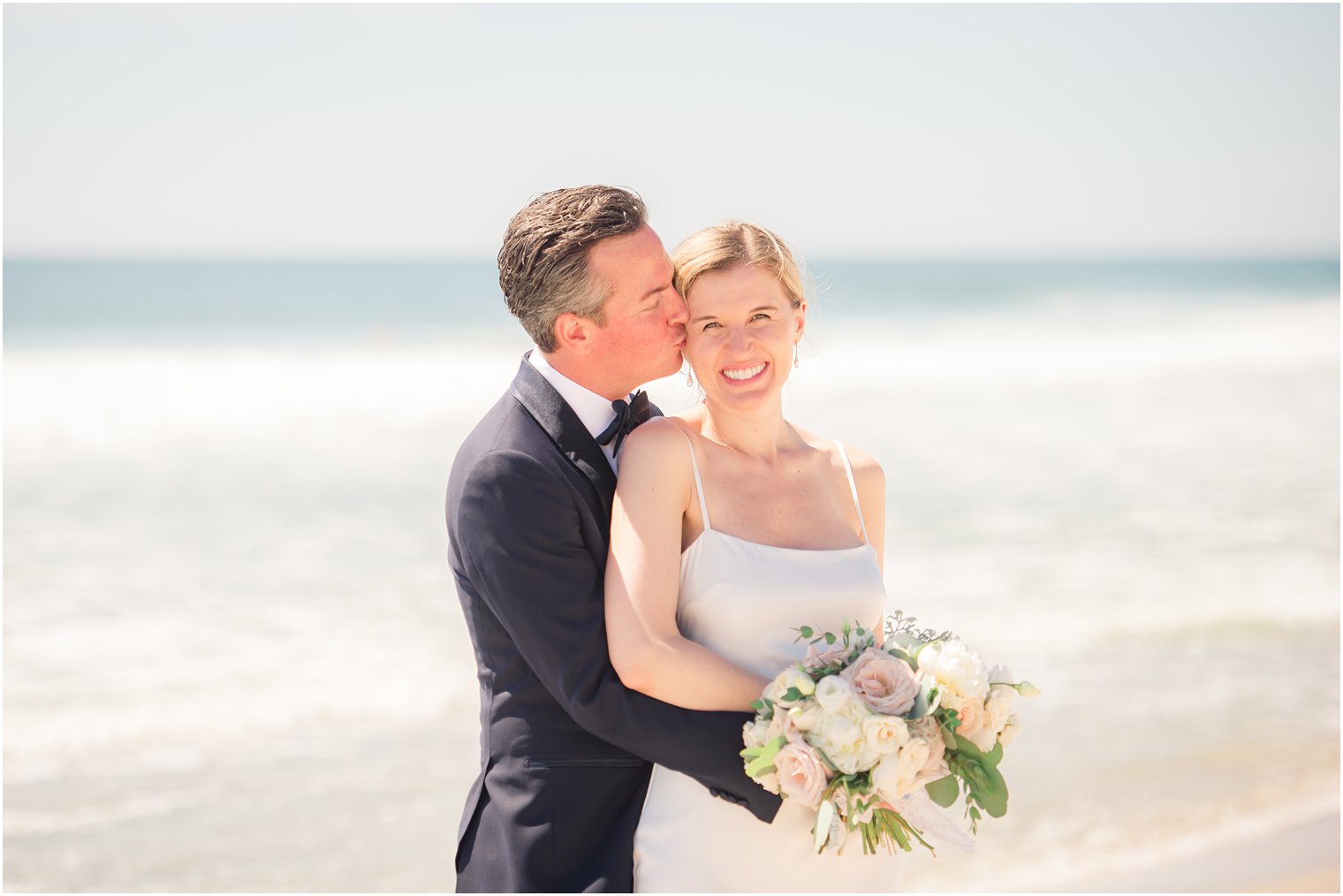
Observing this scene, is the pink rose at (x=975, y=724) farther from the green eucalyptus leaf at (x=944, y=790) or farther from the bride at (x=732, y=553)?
the bride at (x=732, y=553)

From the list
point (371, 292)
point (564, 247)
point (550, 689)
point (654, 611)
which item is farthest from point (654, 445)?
point (371, 292)

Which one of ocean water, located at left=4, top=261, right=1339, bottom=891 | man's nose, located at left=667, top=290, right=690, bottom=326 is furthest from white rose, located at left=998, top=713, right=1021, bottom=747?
ocean water, located at left=4, top=261, right=1339, bottom=891

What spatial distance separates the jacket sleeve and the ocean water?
2053 mm

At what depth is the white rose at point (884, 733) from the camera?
8.53 ft

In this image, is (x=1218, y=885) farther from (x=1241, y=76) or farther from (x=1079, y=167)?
(x=1079, y=167)

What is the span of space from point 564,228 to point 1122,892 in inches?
154

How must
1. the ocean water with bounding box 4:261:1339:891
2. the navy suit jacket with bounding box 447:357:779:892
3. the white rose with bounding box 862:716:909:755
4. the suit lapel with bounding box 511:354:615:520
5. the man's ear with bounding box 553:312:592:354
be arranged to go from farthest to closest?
the ocean water with bounding box 4:261:1339:891, the man's ear with bounding box 553:312:592:354, the suit lapel with bounding box 511:354:615:520, the navy suit jacket with bounding box 447:357:779:892, the white rose with bounding box 862:716:909:755

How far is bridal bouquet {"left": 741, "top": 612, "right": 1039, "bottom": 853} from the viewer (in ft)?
8.63

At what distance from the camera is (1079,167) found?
37906 mm

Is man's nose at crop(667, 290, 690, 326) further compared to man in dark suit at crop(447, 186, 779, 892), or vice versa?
man's nose at crop(667, 290, 690, 326)

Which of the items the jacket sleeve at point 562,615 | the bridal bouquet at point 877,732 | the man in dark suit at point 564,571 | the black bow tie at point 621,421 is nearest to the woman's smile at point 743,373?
the man in dark suit at point 564,571

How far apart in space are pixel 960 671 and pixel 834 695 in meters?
0.31

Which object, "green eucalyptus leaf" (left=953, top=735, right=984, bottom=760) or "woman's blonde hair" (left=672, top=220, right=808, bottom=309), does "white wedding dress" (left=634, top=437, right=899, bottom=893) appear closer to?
"green eucalyptus leaf" (left=953, top=735, right=984, bottom=760)

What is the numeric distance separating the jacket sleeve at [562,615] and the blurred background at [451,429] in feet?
4.10
